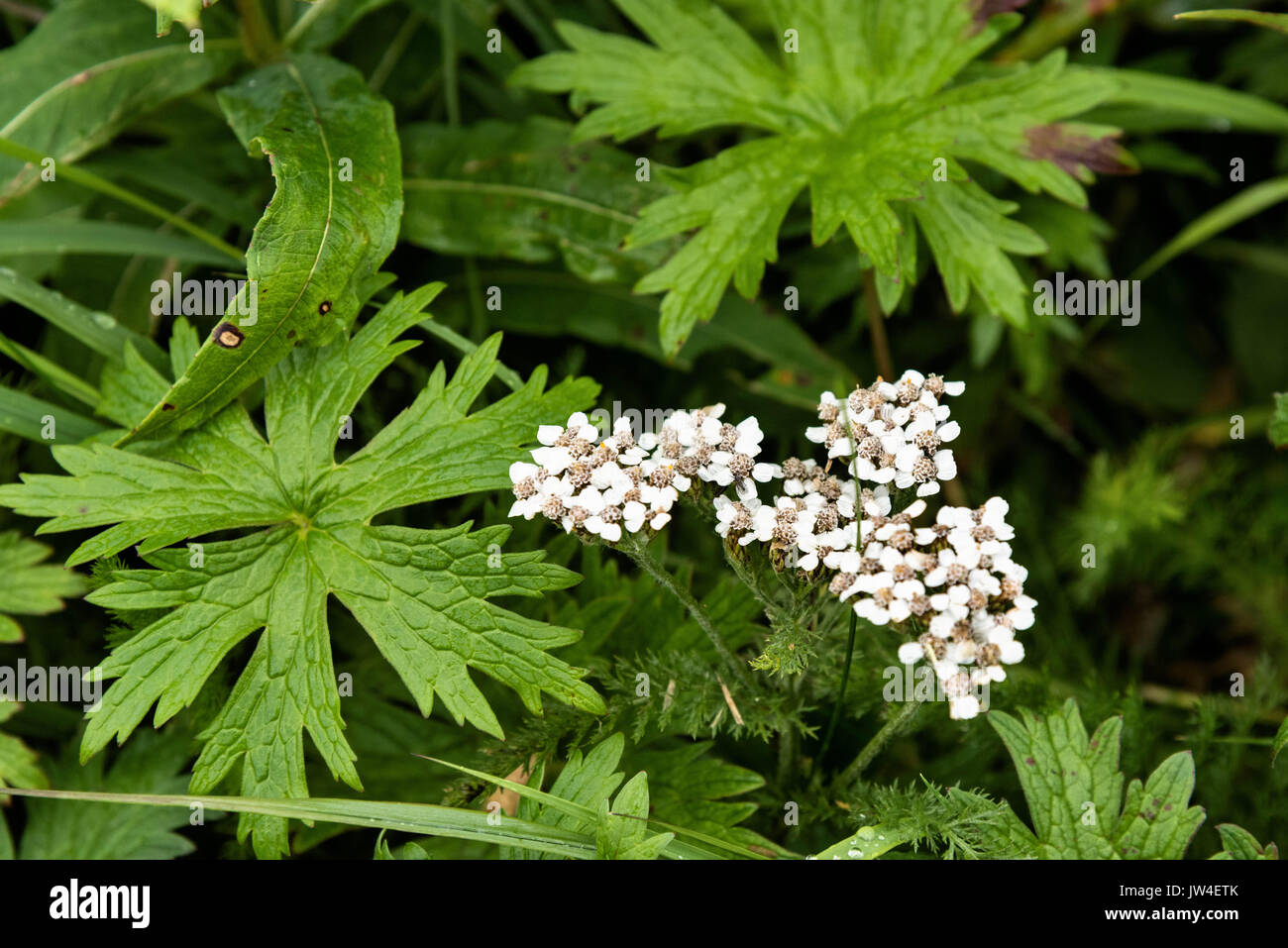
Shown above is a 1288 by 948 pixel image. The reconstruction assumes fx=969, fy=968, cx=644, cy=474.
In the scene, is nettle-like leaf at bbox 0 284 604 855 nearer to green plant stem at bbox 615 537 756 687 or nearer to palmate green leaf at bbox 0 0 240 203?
green plant stem at bbox 615 537 756 687

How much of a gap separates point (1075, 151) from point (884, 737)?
1.67 metres

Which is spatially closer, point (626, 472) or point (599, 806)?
point (626, 472)

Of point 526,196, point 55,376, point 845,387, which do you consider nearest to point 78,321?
point 55,376

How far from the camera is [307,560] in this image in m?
2.16

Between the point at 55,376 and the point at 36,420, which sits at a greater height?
the point at 55,376

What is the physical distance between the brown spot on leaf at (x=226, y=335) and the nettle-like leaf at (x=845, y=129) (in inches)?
40.4

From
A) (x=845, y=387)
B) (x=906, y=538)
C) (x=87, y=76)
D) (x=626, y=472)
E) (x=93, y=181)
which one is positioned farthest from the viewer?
(x=845, y=387)

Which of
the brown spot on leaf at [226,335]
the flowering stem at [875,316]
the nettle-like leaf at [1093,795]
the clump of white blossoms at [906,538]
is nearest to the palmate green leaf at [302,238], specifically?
the brown spot on leaf at [226,335]

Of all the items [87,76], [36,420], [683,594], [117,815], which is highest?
[87,76]

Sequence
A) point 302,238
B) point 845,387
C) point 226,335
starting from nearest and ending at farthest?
point 226,335, point 302,238, point 845,387

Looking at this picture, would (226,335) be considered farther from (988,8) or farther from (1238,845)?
(1238,845)

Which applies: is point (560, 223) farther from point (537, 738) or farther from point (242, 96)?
point (537, 738)

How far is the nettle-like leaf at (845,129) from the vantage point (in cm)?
257

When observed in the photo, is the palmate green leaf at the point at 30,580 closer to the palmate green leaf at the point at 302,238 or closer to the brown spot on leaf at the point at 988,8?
the palmate green leaf at the point at 302,238
